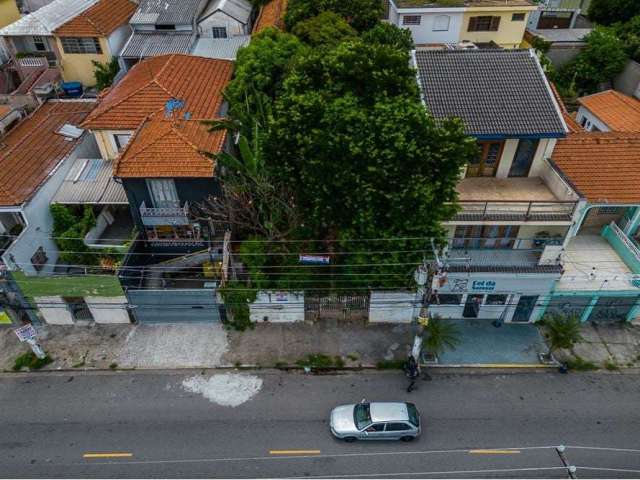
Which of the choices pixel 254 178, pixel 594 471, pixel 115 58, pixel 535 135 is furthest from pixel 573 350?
pixel 115 58

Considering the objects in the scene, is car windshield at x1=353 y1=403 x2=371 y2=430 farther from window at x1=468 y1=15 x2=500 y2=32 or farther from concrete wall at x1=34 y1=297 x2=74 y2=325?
window at x1=468 y1=15 x2=500 y2=32

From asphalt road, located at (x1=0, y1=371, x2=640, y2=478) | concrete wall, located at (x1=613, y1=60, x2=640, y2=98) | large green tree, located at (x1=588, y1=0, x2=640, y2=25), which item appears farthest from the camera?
large green tree, located at (x1=588, y1=0, x2=640, y2=25)

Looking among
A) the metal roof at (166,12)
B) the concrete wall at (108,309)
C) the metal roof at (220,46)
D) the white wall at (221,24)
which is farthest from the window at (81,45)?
the concrete wall at (108,309)

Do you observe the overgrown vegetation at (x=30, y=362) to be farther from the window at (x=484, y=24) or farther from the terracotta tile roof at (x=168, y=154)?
the window at (x=484, y=24)

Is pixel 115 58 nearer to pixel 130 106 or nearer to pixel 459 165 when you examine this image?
pixel 130 106

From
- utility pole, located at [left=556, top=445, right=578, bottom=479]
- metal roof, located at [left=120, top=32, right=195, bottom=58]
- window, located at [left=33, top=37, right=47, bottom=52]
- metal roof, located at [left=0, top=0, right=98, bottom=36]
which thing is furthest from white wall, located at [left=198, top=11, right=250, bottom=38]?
utility pole, located at [left=556, top=445, right=578, bottom=479]

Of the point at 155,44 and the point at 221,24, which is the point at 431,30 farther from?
the point at 155,44
